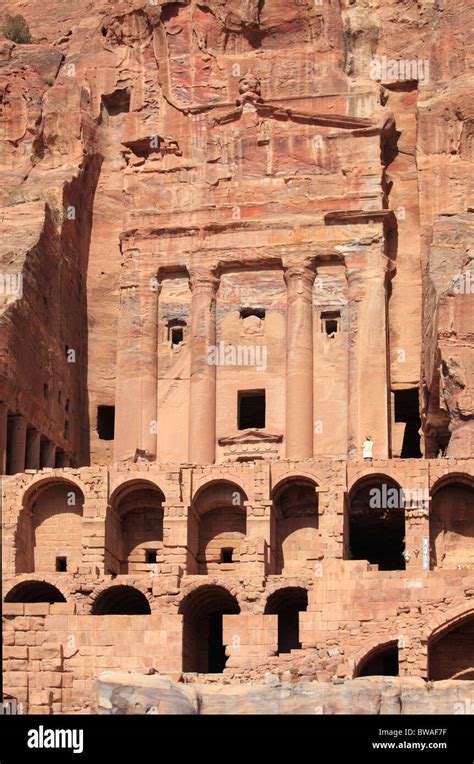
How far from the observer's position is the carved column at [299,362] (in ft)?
255

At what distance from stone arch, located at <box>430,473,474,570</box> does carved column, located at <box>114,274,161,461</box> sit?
14.2 meters

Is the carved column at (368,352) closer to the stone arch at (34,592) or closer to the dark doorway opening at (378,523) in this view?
the dark doorway opening at (378,523)

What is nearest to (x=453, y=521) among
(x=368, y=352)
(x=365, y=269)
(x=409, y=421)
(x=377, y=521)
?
(x=377, y=521)

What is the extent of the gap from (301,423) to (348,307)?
564 cm

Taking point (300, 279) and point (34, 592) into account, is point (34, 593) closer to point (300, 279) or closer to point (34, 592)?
point (34, 592)

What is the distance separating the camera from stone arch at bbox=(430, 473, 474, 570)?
6962 cm

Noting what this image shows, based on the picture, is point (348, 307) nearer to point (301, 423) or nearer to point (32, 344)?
point (301, 423)

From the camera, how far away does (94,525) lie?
2736 inches

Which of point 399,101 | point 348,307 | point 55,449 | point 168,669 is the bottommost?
point 168,669

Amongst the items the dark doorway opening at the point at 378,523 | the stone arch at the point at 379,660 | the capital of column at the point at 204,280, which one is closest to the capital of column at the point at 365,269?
the capital of column at the point at 204,280

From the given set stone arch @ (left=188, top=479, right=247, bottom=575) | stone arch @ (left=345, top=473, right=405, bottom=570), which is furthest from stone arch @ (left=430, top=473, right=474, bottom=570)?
stone arch @ (left=188, top=479, right=247, bottom=575)

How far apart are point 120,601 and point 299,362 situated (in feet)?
49.2

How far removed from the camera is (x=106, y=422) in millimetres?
83625
